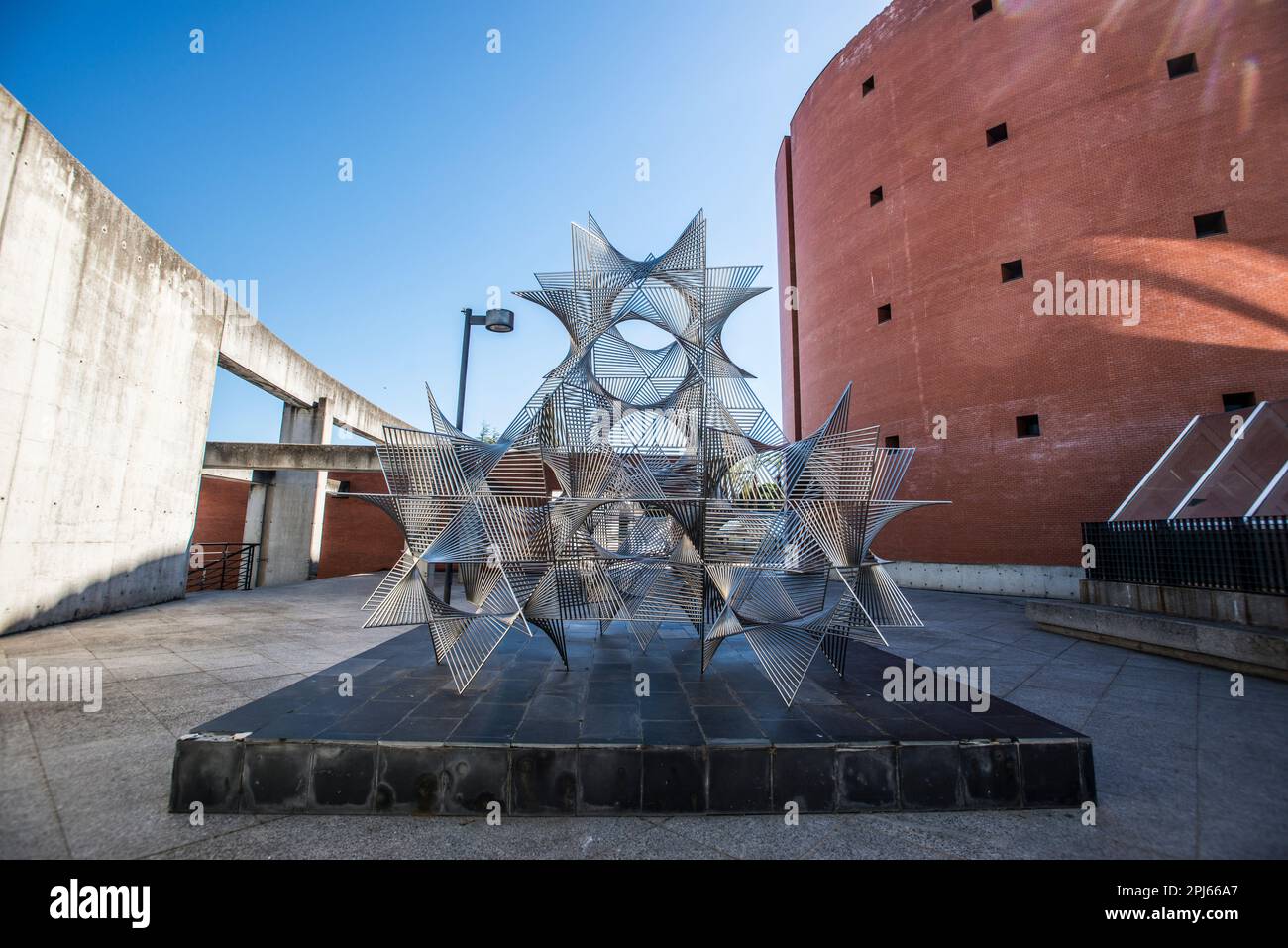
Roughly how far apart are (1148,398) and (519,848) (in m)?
17.9

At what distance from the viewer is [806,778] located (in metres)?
3.34

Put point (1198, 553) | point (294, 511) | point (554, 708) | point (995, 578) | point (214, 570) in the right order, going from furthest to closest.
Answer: point (214, 570) < point (294, 511) < point (995, 578) < point (1198, 553) < point (554, 708)

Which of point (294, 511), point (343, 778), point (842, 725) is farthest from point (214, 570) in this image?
point (842, 725)

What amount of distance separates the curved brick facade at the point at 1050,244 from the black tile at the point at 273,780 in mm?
17092

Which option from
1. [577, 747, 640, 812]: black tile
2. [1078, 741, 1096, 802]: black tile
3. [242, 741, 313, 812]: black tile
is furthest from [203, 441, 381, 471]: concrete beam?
[1078, 741, 1096, 802]: black tile

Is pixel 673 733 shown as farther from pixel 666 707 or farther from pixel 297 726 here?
pixel 297 726

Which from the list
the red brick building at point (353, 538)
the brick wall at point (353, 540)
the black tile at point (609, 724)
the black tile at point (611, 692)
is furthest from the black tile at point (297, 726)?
the brick wall at point (353, 540)

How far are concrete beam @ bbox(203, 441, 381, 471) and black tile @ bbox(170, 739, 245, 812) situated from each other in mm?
13060

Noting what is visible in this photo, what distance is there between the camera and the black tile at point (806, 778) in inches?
130

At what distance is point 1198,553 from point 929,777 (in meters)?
8.38

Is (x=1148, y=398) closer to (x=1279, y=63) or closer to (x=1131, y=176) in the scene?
(x=1131, y=176)

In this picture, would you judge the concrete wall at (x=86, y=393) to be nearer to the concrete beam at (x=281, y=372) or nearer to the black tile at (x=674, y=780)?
the concrete beam at (x=281, y=372)

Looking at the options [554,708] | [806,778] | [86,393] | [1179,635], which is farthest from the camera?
[86,393]

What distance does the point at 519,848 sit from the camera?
9.43 ft
